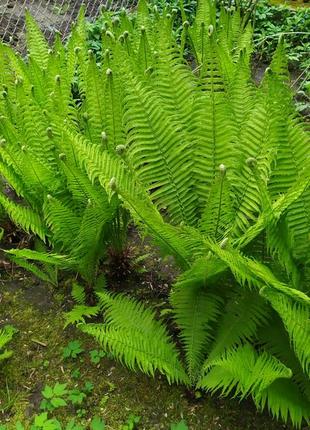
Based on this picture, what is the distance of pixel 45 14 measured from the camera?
198 inches

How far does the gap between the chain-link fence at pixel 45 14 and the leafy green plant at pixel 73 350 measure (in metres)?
3.04

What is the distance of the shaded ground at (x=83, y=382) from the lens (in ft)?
6.45

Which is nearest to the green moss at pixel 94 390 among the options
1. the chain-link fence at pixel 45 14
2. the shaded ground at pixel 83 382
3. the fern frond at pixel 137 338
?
the shaded ground at pixel 83 382

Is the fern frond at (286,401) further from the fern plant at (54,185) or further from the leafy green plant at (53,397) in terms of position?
the fern plant at (54,185)

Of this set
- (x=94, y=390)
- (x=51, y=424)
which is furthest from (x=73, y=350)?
(x=51, y=424)

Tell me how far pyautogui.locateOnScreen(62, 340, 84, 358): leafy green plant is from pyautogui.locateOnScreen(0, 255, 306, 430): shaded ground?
0.02 metres

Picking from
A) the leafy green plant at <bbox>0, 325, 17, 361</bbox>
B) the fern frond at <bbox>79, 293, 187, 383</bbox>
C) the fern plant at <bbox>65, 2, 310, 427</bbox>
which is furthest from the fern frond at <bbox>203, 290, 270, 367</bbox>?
the leafy green plant at <bbox>0, 325, 17, 361</bbox>

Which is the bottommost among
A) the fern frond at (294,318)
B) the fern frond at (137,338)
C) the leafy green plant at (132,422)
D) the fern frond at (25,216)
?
the leafy green plant at (132,422)

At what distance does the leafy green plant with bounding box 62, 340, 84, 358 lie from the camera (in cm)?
221

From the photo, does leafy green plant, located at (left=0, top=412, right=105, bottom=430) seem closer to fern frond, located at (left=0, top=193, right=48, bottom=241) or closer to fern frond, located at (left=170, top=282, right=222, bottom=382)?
fern frond, located at (left=170, top=282, right=222, bottom=382)

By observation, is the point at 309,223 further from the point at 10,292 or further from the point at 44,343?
the point at 10,292

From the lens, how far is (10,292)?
2516mm

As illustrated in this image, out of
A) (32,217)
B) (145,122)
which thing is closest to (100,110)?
(145,122)

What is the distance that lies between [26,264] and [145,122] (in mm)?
820
